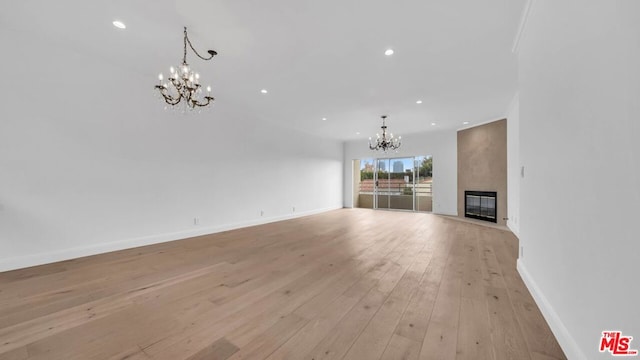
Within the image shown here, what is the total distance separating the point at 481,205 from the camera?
677 centimetres

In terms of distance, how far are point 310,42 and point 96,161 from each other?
3685 millimetres

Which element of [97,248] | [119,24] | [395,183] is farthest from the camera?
[395,183]

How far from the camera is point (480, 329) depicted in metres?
1.75

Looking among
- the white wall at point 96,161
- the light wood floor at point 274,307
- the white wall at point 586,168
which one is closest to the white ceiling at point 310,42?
Answer: the white wall at point 96,161

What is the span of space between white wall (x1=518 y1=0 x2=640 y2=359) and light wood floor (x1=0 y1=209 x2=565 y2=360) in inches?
18.3

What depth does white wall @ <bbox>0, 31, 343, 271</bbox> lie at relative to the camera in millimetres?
2994

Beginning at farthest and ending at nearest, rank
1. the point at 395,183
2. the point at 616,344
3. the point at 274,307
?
the point at 395,183
the point at 274,307
the point at 616,344

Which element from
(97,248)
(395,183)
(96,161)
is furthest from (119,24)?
(395,183)

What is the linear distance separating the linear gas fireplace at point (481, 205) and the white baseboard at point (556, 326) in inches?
186

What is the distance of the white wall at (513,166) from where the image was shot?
4.83 metres

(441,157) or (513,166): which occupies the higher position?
(441,157)

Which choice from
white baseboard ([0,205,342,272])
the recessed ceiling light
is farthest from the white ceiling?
white baseboard ([0,205,342,272])

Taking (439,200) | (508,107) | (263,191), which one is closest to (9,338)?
(263,191)

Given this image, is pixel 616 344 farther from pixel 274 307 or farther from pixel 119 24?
pixel 119 24
